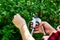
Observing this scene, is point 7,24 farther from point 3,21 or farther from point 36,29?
point 36,29

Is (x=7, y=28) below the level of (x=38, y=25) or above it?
below

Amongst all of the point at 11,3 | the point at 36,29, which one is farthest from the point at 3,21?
the point at 36,29

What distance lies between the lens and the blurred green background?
2.50 m

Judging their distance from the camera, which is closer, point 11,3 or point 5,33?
point 5,33

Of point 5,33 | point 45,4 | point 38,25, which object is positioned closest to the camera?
point 38,25

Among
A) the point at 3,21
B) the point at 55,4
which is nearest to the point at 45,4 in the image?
the point at 55,4

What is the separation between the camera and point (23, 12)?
2.60m

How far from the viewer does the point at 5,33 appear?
8.03 feet

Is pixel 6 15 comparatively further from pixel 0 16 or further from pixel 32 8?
pixel 32 8

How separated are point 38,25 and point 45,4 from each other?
2.21 ft

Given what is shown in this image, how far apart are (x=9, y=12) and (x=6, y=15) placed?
0.21ft

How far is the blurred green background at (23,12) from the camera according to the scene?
250cm

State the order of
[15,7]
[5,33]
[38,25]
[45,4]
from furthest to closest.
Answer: [45,4] → [15,7] → [5,33] → [38,25]

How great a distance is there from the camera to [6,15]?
99.9 inches
